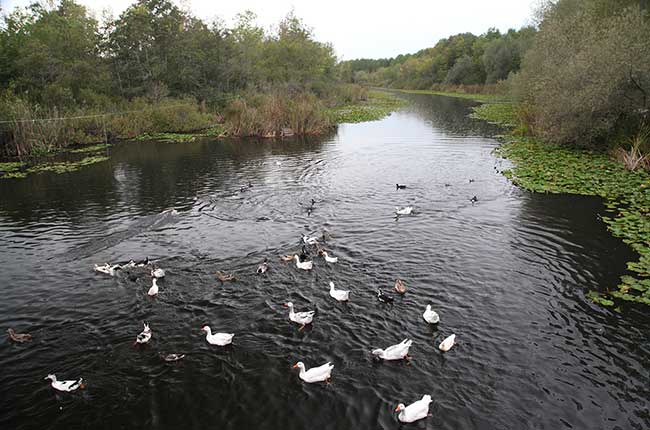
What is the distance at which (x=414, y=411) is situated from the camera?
8.76 metres

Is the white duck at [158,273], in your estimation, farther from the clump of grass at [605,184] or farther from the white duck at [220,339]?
the clump of grass at [605,184]

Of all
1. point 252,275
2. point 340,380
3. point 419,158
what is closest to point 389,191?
point 419,158

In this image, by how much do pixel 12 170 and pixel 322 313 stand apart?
31.7 meters

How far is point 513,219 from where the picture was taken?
20031 millimetres

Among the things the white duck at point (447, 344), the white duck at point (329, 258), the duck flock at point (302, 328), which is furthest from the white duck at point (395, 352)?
the white duck at point (329, 258)

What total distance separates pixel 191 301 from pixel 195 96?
5281 cm

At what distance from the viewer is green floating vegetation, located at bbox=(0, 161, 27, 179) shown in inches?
1207

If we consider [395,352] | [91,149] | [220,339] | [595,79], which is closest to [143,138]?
[91,149]

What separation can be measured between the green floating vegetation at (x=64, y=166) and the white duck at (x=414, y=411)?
3236cm

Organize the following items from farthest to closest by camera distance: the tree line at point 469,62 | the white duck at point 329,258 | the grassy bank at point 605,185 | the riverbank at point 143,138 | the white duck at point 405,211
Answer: the tree line at point 469,62 < the riverbank at point 143,138 < the white duck at point 405,211 < the white duck at point 329,258 < the grassy bank at point 605,185

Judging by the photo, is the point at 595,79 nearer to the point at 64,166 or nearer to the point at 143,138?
the point at 64,166

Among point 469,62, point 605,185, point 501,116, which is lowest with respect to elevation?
point 605,185

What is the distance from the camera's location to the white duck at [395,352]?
10.5 meters

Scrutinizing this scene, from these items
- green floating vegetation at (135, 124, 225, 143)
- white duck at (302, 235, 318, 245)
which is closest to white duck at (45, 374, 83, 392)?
white duck at (302, 235, 318, 245)
